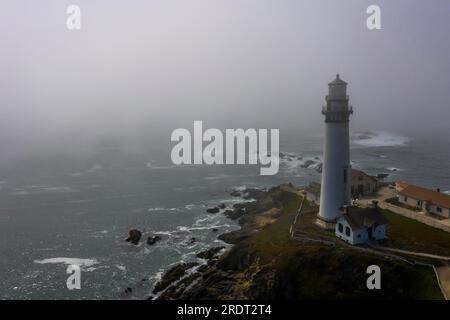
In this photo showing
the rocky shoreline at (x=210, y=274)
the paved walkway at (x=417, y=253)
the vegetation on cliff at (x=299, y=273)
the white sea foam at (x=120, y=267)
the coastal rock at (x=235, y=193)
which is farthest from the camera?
the coastal rock at (x=235, y=193)

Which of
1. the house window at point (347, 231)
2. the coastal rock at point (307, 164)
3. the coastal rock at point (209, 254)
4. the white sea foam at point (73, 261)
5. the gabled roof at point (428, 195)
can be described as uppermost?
the gabled roof at point (428, 195)

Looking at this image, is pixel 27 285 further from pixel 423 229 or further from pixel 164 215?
pixel 423 229

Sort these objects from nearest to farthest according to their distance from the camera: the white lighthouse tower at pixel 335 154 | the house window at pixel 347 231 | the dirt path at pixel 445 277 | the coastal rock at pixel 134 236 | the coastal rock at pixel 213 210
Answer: the dirt path at pixel 445 277
the house window at pixel 347 231
the white lighthouse tower at pixel 335 154
the coastal rock at pixel 134 236
the coastal rock at pixel 213 210

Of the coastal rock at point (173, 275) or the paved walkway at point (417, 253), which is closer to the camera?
the paved walkway at point (417, 253)

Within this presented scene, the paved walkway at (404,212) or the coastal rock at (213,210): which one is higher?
the paved walkway at (404,212)

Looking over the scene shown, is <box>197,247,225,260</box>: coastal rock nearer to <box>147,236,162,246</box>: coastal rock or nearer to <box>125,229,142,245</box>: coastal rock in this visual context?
<box>147,236,162,246</box>: coastal rock

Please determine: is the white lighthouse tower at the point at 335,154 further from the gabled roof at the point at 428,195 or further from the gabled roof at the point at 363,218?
the gabled roof at the point at 428,195

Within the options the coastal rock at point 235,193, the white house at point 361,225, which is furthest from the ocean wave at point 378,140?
the white house at point 361,225
